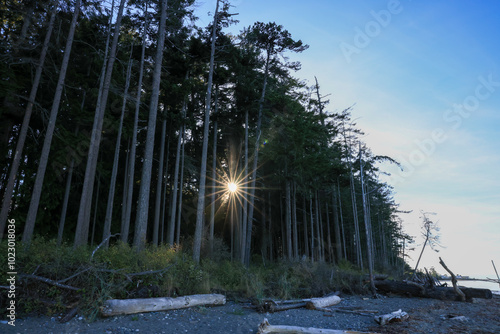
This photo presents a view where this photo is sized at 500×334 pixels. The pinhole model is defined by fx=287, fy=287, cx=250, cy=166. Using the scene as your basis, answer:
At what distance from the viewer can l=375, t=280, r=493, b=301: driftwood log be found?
15859 mm

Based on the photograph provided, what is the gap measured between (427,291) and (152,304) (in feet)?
52.6

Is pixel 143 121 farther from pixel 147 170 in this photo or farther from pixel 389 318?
pixel 389 318

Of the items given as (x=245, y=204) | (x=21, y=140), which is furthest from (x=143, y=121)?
(x=245, y=204)

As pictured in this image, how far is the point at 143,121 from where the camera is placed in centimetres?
1786

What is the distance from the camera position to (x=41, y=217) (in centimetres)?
1869

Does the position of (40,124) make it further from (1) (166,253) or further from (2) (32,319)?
(2) (32,319)

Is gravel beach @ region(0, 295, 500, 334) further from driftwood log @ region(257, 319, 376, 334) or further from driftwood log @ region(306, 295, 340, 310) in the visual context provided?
driftwood log @ region(257, 319, 376, 334)

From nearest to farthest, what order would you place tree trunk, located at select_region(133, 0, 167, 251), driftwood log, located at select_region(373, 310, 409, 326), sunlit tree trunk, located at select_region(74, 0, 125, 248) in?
driftwood log, located at select_region(373, 310, 409, 326), tree trunk, located at select_region(133, 0, 167, 251), sunlit tree trunk, located at select_region(74, 0, 125, 248)

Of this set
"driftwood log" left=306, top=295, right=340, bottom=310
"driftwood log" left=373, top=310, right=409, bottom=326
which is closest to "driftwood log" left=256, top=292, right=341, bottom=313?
"driftwood log" left=306, top=295, right=340, bottom=310

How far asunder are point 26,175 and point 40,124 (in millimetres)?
3743

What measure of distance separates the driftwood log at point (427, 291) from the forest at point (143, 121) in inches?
134

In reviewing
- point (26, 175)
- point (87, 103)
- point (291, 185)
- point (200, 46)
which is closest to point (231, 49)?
point (200, 46)

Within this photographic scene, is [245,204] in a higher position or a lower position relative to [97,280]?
higher

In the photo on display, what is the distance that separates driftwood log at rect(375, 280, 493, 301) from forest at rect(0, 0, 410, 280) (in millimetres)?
3411
